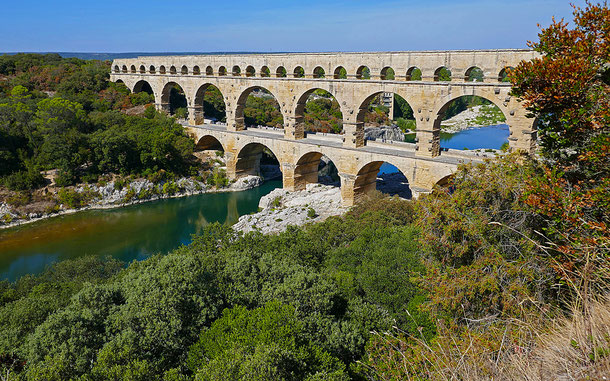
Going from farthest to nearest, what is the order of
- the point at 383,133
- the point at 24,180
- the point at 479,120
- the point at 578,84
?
the point at 479,120 < the point at 383,133 < the point at 24,180 < the point at 578,84

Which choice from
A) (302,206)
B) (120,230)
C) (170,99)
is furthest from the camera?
(170,99)

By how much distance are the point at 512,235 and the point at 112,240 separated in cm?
1801

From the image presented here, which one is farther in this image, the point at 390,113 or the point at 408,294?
the point at 390,113

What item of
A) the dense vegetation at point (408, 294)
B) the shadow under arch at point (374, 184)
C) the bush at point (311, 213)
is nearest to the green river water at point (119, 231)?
the bush at point (311, 213)

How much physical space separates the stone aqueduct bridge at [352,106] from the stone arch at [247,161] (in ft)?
0.23

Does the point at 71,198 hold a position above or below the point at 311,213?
above

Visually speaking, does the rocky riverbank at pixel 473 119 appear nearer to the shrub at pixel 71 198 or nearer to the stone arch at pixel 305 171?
the stone arch at pixel 305 171

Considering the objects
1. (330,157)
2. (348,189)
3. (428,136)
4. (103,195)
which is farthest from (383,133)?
Result: (103,195)

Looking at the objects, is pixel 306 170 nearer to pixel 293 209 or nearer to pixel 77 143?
pixel 293 209

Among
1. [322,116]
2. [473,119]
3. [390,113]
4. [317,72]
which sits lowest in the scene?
[473,119]

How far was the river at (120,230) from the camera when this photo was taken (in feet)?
59.7

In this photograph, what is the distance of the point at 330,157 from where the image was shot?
21844mm

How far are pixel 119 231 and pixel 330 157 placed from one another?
36.8ft

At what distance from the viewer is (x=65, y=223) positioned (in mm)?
21609
